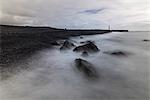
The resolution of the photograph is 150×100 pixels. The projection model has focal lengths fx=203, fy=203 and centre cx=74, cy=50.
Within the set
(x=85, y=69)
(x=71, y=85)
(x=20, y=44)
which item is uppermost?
(x=20, y=44)

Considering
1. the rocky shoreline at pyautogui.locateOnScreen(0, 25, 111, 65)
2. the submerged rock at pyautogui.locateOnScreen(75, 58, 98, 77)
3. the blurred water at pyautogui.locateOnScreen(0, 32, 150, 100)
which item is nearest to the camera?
the blurred water at pyautogui.locateOnScreen(0, 32, 150, 100)

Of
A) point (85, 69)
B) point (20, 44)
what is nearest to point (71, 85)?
point (85, 69)

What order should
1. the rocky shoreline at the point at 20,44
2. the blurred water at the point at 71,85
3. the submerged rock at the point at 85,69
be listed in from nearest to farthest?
the blurred water at the point at 71,85 → the submerged rock at the point at 85,69 → the rocky shoreline at the point at 20,44

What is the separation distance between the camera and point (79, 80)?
10117 millimetres

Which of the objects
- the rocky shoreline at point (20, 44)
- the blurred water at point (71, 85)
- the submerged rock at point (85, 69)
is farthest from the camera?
the rocky shoreline at point (20, 44)

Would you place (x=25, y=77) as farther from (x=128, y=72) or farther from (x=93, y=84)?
(x=128, y=72)

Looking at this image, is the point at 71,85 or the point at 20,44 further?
the point at 20,44

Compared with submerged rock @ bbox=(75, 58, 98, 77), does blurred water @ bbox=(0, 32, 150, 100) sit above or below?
below

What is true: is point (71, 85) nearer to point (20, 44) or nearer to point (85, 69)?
point (85, 69)

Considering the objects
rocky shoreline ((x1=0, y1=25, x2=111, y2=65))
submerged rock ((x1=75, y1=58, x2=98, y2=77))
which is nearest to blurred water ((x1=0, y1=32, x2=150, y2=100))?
submerged rock ((x1=75, y1=58, x2=98, y2=77))

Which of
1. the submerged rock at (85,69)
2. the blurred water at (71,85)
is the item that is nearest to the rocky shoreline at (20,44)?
the blurred water at (71,85)

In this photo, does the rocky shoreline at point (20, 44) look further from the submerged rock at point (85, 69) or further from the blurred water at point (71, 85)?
the submerged rock at point (85, 69)

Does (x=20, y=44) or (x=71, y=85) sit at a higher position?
(x=20, y=44)

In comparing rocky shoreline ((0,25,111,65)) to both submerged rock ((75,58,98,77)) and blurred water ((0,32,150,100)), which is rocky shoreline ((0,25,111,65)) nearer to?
blurred water ((0,32,150,100))
